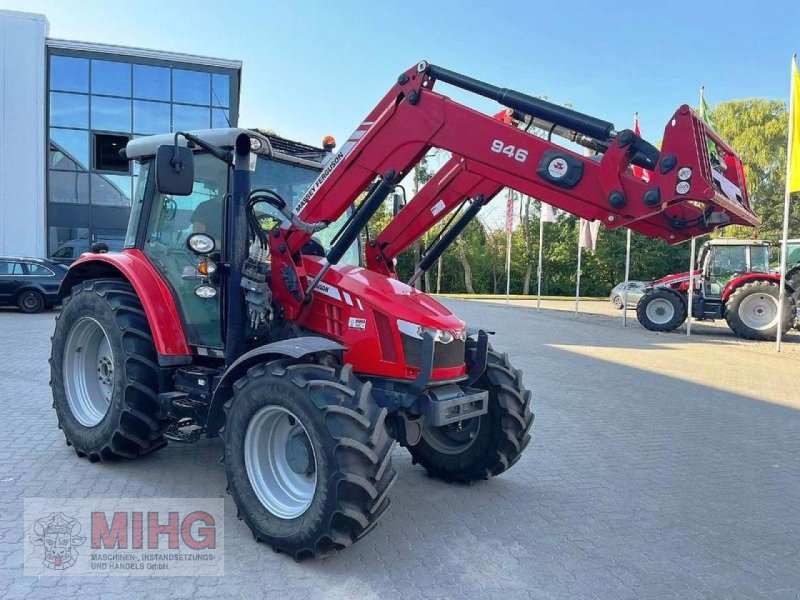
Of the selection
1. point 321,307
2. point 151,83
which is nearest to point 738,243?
point 321,307

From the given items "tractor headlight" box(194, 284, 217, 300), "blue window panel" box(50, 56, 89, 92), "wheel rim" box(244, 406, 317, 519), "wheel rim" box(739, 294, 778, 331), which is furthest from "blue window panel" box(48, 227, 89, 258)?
"wheel rim" box(244, 406, 317, 519)

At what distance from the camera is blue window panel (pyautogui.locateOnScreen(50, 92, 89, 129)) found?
70.9ft

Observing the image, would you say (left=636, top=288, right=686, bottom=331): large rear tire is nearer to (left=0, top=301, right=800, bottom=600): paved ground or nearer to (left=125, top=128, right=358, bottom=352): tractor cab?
(left=0, top=301, right=800, bottom=600): paved ground

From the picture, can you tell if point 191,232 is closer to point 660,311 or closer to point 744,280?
point 744,280

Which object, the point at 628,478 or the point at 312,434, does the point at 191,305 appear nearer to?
the point at 312,434

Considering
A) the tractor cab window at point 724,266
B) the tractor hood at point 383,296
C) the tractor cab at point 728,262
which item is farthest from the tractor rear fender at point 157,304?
the tractor cab window at point 724,266

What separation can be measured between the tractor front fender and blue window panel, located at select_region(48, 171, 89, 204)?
21.0 m

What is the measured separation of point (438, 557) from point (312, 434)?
1.06 metres

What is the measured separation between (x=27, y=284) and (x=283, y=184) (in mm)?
14469

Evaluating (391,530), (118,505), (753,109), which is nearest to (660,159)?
(391,530)

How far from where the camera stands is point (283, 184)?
4531 mm

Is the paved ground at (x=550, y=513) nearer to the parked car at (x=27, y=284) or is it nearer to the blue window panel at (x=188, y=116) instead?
the parked car at (x=27, y=284)

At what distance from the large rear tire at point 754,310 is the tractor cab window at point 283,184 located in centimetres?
1396

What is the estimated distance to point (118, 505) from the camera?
156 inches
